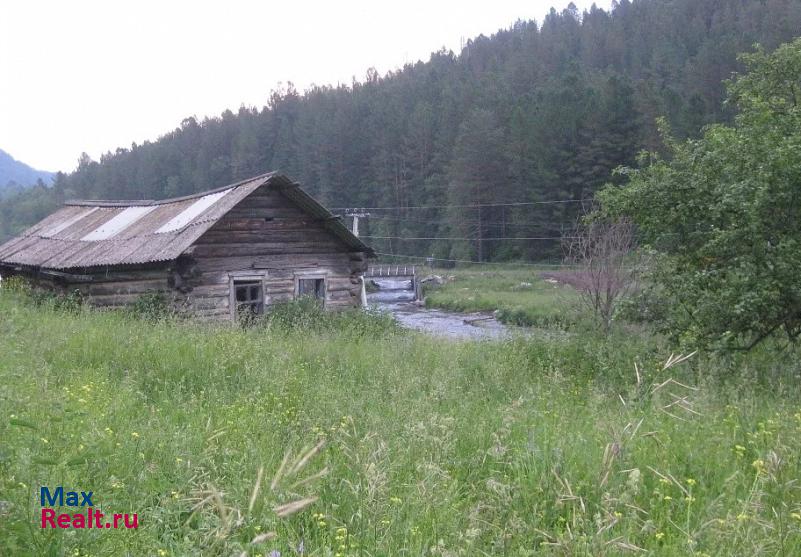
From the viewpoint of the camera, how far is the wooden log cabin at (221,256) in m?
16.1

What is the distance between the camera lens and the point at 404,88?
95188 millimetres

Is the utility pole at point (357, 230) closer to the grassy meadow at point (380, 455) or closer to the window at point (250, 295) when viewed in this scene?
the window at point (250, 295)

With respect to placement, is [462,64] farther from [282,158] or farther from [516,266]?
[516,266]

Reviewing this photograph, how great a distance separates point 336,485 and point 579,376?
217 inches

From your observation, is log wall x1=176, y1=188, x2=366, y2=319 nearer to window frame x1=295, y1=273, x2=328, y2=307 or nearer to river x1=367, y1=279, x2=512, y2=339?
window frame x1=295, y1=273, x2=328, y2=307

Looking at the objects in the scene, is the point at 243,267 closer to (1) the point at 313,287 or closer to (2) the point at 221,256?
(2) the point at 221,256

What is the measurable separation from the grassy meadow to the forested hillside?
163ft

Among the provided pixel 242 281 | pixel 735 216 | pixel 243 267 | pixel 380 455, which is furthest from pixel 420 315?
pixel 380 455

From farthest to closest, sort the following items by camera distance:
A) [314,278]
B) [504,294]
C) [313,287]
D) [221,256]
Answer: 1. [504,294]
2. [313,287]
3. [314,278]
4. [221,256]

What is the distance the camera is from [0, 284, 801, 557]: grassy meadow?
2758 millimetres

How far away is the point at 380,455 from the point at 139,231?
17.0m

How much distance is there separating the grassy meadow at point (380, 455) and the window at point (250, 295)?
8711 millimetres

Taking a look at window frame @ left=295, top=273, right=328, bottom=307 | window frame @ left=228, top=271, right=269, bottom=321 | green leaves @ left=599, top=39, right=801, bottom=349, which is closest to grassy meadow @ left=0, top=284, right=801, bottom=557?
green leaves @ left=599, top=39, right=801, bottom=349

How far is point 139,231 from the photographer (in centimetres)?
1839
